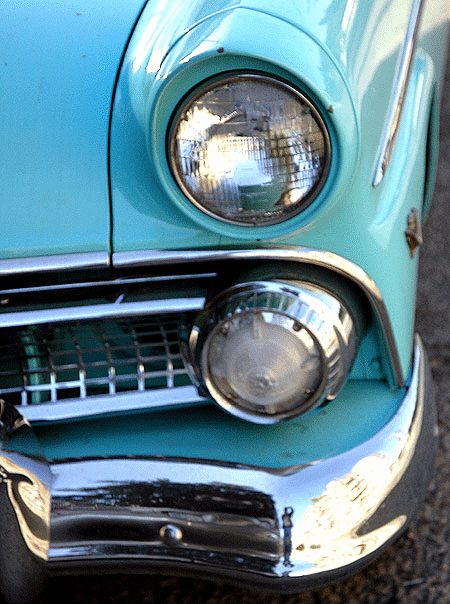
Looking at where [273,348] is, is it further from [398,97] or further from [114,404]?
[398,97]

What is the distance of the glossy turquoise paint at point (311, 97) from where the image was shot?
3.58 ft

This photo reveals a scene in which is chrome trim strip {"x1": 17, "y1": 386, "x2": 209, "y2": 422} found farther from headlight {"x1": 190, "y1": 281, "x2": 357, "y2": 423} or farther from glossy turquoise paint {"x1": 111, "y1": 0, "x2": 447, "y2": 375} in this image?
glossy turquoise paint {"x1": 111, "y1": 0, "x2": 447, "y2": 375}

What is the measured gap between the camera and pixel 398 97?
134 centimetres

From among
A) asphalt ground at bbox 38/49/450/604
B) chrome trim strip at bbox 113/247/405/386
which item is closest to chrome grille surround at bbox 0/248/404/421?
chrome trim strip at bbox 113/247/405/386

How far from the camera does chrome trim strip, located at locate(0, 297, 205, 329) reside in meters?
1.23

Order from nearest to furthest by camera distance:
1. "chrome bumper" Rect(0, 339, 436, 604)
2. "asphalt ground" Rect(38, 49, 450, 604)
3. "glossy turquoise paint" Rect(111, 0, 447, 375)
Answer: "glossy turquoise paint" Rect(111, 0, 447, 375), "chrome bumper" Rect(0, 339, 436, 604), "asphalt ground" Rect(38, 49, 450, 604)

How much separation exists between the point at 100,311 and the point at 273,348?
0.29 meters

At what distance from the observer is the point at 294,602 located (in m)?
1.58

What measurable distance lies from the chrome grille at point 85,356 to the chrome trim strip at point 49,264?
0.32 ft

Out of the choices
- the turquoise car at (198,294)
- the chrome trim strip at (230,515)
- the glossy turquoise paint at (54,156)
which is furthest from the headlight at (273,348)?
the glossy turquoise paint at (54,156)

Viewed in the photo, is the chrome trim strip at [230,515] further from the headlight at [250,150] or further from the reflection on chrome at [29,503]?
the headlight at [250,150]

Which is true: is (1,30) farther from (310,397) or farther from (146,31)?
(310,397)

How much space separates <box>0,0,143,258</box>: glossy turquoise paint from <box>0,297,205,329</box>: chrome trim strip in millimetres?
96

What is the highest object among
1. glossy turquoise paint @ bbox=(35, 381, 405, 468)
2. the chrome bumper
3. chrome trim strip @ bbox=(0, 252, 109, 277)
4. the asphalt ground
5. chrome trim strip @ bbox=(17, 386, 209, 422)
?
chrome trim strip @ bbox=(0, 252, 109, 277)
